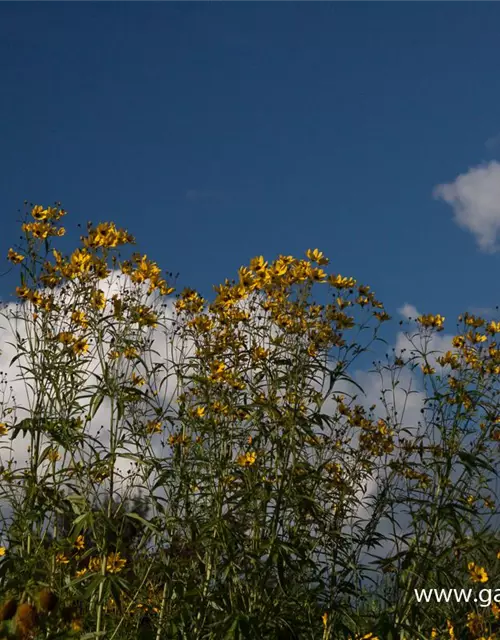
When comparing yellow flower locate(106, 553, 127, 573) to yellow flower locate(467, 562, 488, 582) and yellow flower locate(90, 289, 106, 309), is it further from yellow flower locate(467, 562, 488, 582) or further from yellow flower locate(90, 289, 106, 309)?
yellow flower locate(467, 562, 488, 582)

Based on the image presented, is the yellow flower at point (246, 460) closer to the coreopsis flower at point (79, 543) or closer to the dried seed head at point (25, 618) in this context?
the coreopsis flower at point (79, 543)

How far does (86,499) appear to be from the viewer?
3863 millimetres

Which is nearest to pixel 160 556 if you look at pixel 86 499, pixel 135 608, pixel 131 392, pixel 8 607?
pixel 135 608

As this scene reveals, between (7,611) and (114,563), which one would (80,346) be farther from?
(7,611)

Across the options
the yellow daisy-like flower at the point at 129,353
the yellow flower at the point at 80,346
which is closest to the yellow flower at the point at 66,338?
the yellow flower at the point at 80,346

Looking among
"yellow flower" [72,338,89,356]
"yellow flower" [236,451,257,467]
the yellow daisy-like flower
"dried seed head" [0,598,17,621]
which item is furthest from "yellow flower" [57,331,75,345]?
"dried seed head" [0,598,17,621]

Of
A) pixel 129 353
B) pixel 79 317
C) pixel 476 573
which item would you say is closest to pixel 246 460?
pixel 129 353

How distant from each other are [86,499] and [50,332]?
1008mm

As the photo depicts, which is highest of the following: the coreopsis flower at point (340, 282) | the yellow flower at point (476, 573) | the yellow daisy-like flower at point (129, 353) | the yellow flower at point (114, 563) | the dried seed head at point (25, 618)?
the coreopsis flower at point (340, 282)

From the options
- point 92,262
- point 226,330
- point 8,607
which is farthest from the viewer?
point 226,330

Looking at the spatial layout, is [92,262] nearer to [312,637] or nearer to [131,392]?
[131,392]


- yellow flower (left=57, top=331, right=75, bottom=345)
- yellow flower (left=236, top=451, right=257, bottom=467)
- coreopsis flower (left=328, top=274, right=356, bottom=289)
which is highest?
coreopsis flower (left=328, top=274, right=356, bottom=289)

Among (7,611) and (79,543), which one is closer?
(7,611)

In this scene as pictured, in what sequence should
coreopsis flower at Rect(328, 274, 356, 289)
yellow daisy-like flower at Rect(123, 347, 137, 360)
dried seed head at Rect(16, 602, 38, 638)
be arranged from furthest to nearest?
coreopsis flower at Rect(328, 274, 356, 289), yellow daisy-like flower at Rect(123, 347, 137, 360), dried seed head at Rect(16, 602, 38, 638)
